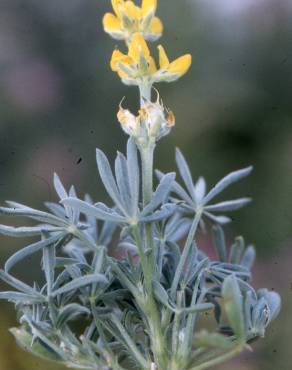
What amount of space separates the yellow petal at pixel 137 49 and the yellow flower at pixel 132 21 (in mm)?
38

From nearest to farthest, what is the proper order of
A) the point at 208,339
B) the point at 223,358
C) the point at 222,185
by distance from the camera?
the point at 208,339
the point at 223,358
the point at 222,185

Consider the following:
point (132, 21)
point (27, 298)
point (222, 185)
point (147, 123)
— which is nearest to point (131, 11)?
point (132, 21)

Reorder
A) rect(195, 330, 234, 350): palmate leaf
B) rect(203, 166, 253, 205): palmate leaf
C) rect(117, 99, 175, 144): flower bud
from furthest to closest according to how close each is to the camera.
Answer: rect(203, 166, 253, 205): palmate leaf
rect(117, 99, 175, 144): flower bud
rect(195, 330, 234, 350): palmate leaf

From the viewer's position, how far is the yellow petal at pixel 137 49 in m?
0.75

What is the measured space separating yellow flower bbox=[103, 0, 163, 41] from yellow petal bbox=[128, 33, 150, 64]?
0.13 ft

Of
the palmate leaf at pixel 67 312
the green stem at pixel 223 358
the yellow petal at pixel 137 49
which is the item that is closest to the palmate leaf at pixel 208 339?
the green stem at pixel 223 358

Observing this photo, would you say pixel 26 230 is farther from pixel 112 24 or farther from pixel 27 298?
pixel 112 24

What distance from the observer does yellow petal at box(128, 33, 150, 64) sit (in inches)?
29.7

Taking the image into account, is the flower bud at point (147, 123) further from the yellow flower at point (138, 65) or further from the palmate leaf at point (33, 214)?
the palmate leaf at point (33, 214)

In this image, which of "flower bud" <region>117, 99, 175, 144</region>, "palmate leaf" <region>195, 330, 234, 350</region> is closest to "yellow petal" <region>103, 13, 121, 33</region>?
"flower bud" <region>117, 99, 175, 144</region>

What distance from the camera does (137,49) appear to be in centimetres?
76

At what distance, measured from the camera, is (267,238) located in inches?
66.9

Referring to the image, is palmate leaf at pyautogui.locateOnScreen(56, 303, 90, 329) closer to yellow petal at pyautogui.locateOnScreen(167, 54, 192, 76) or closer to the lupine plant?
the lupine plant

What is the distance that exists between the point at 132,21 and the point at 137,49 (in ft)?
0.19
